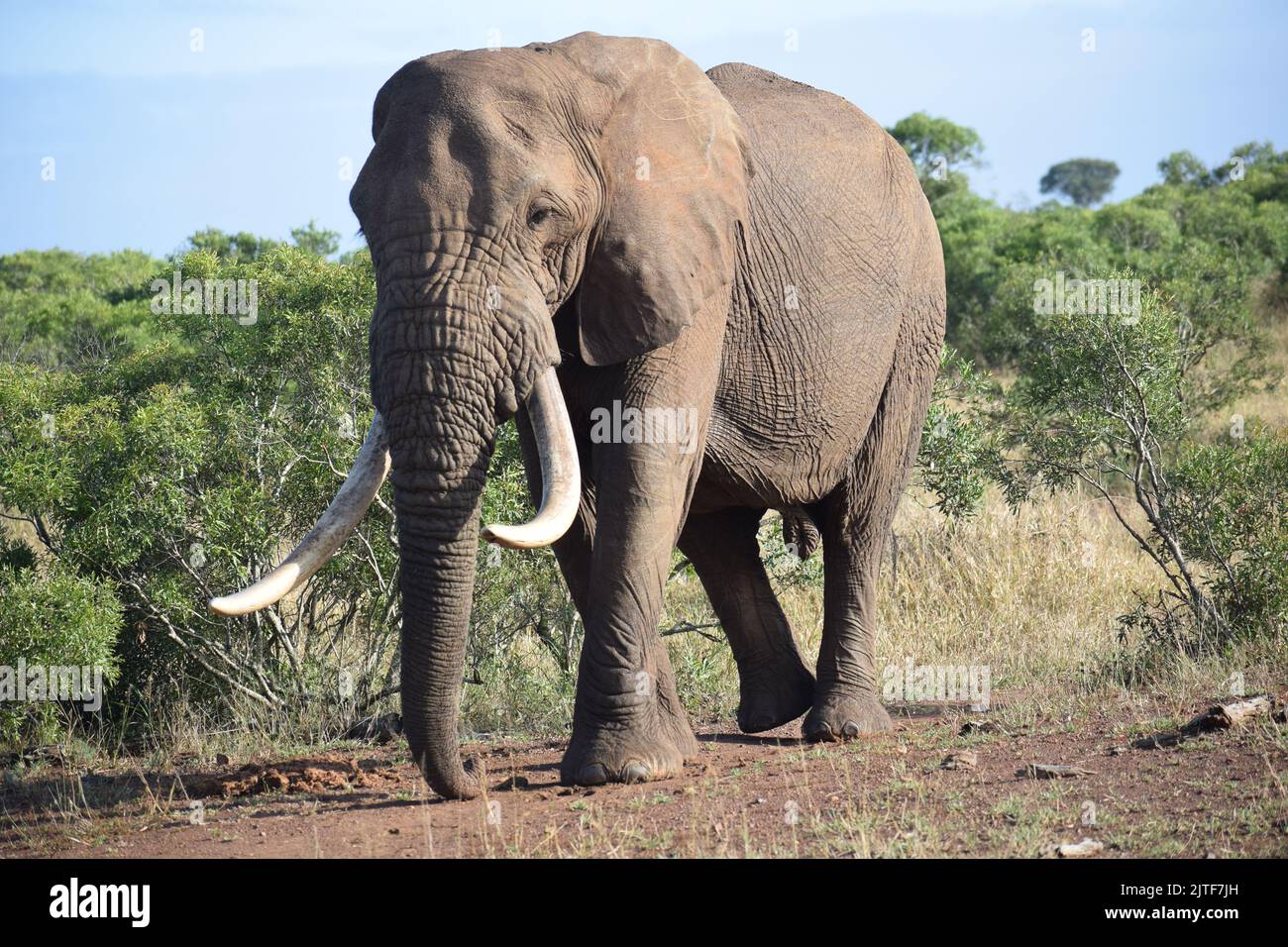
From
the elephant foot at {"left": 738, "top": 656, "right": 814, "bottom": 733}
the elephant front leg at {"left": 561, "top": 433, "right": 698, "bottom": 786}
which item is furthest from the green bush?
the elephant foot at {"left": 738, "top": 656, "right": 814, "bottom": 733}

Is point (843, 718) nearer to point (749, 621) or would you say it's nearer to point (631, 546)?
point (749, 621)

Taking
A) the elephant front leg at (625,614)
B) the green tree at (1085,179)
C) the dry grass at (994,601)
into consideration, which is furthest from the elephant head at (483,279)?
the green tree at (1085,179)

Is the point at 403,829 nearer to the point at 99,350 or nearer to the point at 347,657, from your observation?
the point at 347,657

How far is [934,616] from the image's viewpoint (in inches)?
439

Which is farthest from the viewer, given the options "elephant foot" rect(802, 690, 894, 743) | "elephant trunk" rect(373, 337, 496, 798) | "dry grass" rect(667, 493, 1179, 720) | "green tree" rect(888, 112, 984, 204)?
"green tree" rect(888, 112, 984, 204)

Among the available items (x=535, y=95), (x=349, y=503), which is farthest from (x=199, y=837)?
(x=535, y=95)

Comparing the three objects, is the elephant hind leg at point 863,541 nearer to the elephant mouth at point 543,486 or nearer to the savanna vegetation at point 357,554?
the savanna vegetation at point 357,554

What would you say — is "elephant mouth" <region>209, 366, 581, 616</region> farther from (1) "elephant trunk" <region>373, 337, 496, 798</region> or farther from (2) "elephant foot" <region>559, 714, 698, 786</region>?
(2) "elephant foot" <region>559, 714, 698, 786</region>

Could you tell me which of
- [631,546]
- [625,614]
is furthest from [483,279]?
[625,614]

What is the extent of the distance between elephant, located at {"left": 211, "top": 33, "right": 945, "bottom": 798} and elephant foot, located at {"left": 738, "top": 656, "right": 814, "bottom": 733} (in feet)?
0.05

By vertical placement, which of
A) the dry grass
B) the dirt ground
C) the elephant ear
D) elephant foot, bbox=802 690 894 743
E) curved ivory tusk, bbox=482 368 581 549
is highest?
the elephant ear

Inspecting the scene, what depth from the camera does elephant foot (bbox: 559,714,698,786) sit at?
6.73m

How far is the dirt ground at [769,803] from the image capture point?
566cm
